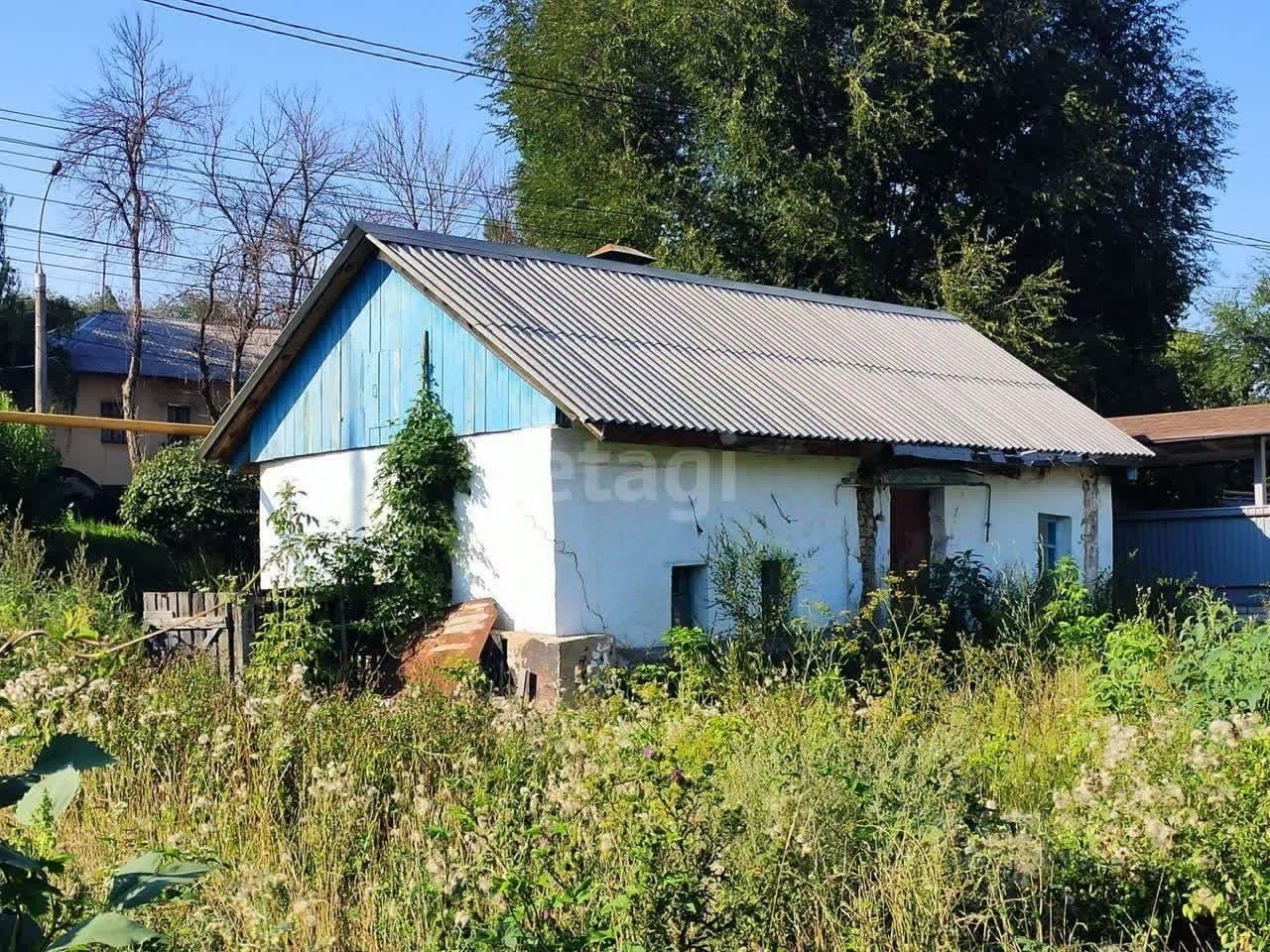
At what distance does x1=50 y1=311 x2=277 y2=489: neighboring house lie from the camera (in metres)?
35.2

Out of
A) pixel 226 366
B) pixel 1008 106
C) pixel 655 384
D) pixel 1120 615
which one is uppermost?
pixel 1008 106

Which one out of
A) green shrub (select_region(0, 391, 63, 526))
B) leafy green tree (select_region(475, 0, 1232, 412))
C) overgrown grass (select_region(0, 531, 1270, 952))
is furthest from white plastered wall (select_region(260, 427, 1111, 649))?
leafy green tree (select_region(475, 0, 1232, 412))

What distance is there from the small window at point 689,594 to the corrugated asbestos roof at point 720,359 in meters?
1.54

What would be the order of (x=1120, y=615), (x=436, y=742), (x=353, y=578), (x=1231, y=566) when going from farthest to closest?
1. (x=1231, y=566)
2. (x=1120, y=615)
3. (x=353, y=578)
4. (x=436, y=742)

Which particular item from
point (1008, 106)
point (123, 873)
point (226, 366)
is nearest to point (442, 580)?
point (123, 873)

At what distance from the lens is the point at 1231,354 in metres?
37.6

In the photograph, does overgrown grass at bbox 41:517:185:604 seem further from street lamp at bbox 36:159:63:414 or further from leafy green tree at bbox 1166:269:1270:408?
leafy green tree at bbox 1166:269:1270:408

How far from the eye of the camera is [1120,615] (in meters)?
14.1

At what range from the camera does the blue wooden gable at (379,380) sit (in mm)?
12000

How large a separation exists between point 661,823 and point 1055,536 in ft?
42.5

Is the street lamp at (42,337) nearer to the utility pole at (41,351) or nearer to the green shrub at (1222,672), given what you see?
the utility pole at (41,351)

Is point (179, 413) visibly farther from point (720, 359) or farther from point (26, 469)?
point (720, 359)

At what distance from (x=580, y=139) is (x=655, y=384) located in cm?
1993

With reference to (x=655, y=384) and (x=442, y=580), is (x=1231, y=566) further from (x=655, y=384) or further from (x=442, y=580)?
(x=442, y=580)
